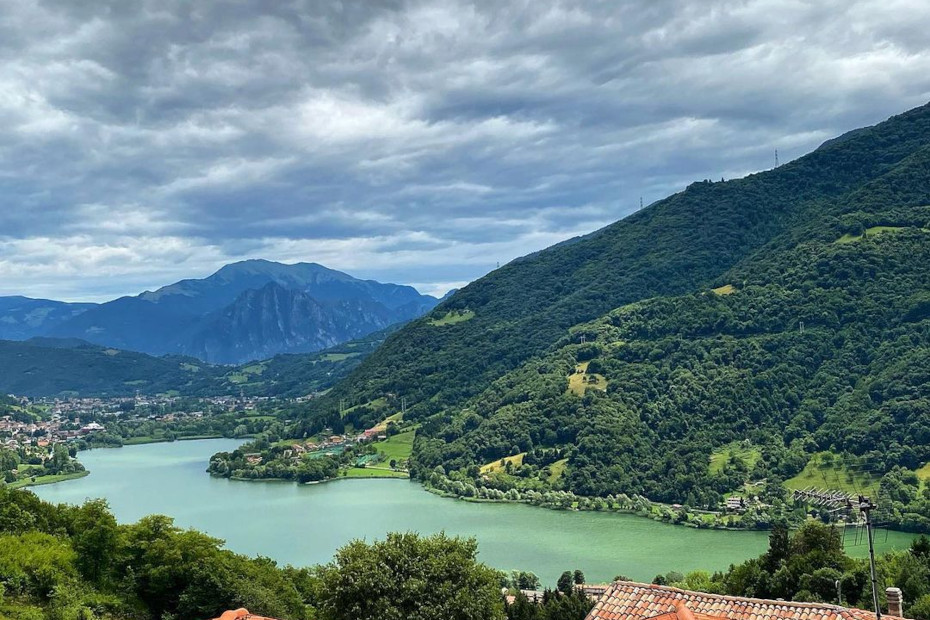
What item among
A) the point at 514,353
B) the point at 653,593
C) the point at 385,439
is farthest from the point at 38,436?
the point at 653,593

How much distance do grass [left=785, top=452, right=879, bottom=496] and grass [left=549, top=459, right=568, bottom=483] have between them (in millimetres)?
22652

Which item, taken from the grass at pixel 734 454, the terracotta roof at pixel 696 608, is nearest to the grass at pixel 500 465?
the grass at pixel 734 454

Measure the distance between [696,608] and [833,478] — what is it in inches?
2367

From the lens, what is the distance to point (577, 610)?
3177 centimetres

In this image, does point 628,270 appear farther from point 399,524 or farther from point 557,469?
point 399,524

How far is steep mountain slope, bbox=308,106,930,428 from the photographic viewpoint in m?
134

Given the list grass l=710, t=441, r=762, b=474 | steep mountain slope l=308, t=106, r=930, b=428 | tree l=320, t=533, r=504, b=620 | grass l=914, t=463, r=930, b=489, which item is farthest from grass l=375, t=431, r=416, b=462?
tree l=320, t=533, r=504, b=620

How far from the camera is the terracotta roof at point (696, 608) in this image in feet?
50.4

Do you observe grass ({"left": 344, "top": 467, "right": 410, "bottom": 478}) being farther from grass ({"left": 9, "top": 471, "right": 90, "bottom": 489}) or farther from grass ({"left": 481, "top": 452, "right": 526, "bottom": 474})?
grass ({"left": 9, "top": 471, "right": 90, "bottom": 489})

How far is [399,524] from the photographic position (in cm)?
6706

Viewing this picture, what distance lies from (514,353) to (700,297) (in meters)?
33.9

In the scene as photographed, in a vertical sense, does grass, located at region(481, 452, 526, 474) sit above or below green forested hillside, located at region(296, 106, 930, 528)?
below

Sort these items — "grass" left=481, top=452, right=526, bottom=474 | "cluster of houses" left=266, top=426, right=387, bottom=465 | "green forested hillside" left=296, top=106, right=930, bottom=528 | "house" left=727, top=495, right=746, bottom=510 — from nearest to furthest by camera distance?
"house" left=727, top=495, right=746, bottom=510, "green forested hillside" left=296, top=106, right=930, bottom=528, "grass" left=481, top=452, right=526, bottom=474, "cluster of houses" left=266, top=426, right=387, bottom=465

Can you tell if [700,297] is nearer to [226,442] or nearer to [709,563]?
[709,563]
